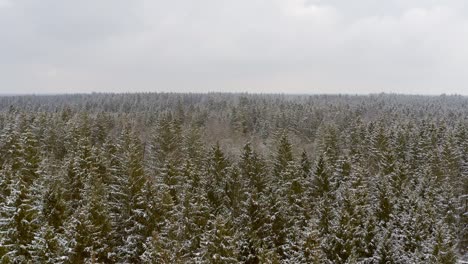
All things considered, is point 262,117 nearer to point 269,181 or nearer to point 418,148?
point 418,148

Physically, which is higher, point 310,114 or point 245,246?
point 310,114

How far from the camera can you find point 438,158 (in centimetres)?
4525

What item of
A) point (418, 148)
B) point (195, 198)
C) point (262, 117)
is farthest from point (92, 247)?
point (262, 117)

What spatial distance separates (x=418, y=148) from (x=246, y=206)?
34.2 meters

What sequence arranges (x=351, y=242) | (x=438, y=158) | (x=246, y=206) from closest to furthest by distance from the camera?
(x=351, y=242), (x=246, y=206), (x=438, y=158)

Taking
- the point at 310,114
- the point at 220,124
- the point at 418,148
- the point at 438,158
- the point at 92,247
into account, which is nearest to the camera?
the point at 92,247

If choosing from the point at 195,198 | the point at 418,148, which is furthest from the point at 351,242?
the point at 418,148

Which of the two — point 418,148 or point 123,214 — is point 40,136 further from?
point 418,148

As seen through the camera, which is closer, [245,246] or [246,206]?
[245,246]

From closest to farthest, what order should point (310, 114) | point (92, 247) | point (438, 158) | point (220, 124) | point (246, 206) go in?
point (92, 247), point (246, 206), point (438, 158), point (220, 124), point (310, 114)

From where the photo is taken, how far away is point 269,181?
37.0 metres

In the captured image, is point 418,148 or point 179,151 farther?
point 179,151

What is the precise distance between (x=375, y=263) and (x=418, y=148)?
3317 cm

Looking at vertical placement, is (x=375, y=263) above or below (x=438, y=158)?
below
